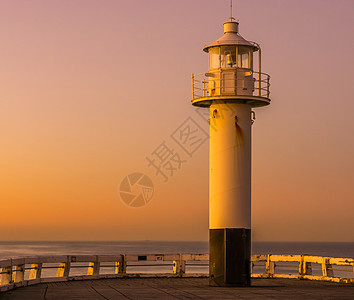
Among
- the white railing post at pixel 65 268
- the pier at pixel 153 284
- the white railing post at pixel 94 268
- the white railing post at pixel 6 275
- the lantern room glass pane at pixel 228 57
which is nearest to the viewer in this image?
the pier at pixel 153 284

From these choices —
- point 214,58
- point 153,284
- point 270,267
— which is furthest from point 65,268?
point 214,58

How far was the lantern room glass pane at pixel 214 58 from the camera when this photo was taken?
2710cm

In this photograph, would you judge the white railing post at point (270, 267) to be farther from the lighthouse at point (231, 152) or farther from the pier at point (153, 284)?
the lighthouse at point (231, 152)

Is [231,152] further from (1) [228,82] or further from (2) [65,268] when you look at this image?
(2) [65,268]

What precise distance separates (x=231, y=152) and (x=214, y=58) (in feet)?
12.1

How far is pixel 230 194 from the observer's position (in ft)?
86.2

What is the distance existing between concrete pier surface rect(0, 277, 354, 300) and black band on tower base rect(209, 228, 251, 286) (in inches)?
22.5

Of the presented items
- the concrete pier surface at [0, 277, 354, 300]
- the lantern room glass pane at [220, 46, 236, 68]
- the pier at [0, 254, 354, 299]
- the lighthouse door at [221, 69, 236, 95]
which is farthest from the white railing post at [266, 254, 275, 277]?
the lantern room glass pane at [220, 46, 236, 68]

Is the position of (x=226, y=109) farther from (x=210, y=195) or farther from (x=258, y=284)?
(x=258, y=284)

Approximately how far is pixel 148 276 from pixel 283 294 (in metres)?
9.67

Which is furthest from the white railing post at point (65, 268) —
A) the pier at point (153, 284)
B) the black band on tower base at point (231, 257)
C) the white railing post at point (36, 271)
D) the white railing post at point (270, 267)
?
the white railing post at point (270, 267)

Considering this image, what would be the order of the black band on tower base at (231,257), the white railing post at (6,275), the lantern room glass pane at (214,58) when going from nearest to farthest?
1. the white railing post at (6,275)
2. the black band on tower base at (231,257)
3. the lantern room glass pane at (214,58)

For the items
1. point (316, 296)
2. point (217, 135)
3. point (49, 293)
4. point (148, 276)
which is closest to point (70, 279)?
point (148, 276)

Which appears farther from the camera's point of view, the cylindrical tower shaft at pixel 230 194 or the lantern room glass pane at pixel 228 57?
the lantern room glass pane at pixel 228 57
